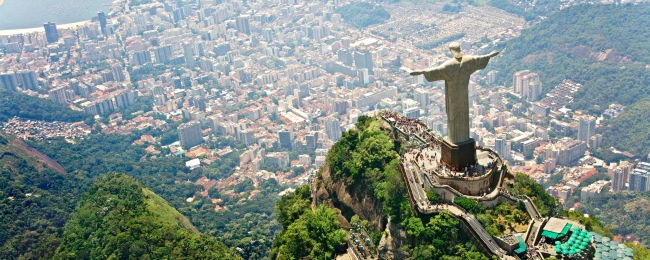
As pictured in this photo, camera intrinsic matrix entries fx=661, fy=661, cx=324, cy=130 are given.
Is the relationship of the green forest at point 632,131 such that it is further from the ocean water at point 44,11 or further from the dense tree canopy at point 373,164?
the ocean water at point 44,11

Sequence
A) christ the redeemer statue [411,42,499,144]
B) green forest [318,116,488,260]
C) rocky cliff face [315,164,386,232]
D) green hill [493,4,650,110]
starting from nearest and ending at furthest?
green forest [318,116,488,260]
christ the redeemer statue [411,42,499,144]
rocky cliff face [315,164,386,232]
green hill [493,4,650,110]

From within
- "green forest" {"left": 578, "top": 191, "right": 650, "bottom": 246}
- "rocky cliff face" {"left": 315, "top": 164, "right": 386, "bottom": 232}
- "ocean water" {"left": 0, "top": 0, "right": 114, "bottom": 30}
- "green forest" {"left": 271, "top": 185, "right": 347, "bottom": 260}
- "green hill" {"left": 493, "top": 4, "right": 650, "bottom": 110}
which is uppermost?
"rocky cliff face" {"left": 315, "top": 164, "right": 386, "bottom": 232}

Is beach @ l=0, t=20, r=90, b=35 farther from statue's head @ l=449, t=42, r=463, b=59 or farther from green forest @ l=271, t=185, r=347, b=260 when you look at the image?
statue's head @ l=449, t=42, r=463, b=59

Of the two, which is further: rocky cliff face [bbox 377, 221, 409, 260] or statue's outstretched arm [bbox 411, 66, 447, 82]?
rocky cliff face [bbox 377, 221, 409, 260]

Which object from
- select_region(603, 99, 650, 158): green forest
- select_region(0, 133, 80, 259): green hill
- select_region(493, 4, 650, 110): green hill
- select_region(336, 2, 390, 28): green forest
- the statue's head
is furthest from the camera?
select_region(336, 2, 390, 28): green forest

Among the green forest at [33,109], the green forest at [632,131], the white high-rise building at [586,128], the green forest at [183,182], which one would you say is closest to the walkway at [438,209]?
the green forest at [183,182]

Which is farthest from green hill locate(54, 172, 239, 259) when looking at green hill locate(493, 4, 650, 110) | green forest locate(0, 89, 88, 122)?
green hill locate(493, 4, 650, 110)
